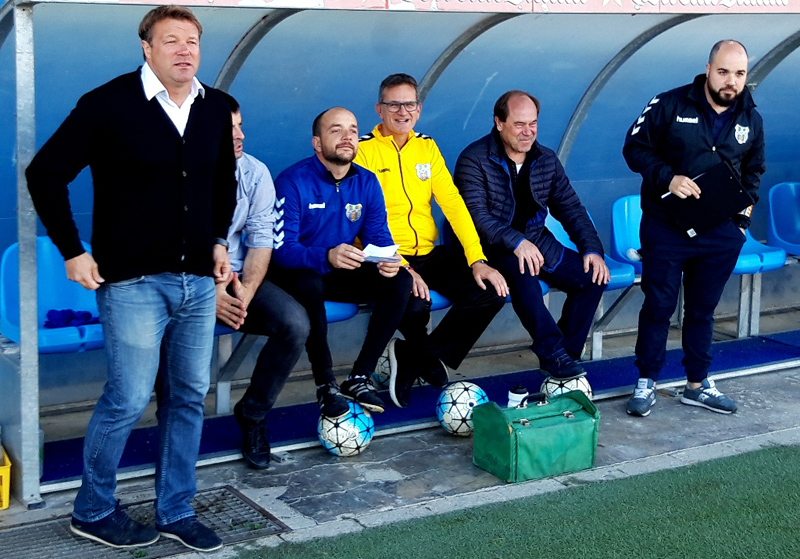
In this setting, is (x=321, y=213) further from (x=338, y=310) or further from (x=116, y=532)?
(x=116, y=532)

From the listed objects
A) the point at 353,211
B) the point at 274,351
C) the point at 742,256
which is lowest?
the point at 274,351

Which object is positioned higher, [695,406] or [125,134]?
[125,134]

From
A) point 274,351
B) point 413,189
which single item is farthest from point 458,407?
point 413,189

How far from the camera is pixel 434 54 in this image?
570cm

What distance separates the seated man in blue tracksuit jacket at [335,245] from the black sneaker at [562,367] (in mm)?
793

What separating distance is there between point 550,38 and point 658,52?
0.88 meters

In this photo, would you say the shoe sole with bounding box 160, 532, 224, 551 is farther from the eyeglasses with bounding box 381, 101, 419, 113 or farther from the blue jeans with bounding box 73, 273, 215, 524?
the eyeglasses with bounding box 381, 101, 419, 113

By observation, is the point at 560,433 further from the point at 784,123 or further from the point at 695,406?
the point at 784,123

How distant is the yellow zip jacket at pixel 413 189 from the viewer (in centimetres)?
533

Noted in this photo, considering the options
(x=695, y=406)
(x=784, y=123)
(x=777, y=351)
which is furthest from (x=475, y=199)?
(x=784, y=123)

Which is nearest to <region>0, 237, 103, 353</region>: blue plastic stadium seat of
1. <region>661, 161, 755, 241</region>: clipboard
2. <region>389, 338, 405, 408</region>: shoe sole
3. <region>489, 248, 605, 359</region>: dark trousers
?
<region>389, 338, 405, 408</region>: shoe sole

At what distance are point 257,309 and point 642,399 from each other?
6.58ft

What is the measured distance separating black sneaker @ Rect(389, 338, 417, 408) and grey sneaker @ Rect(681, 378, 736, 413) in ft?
4.64

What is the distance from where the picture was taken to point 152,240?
342cm
